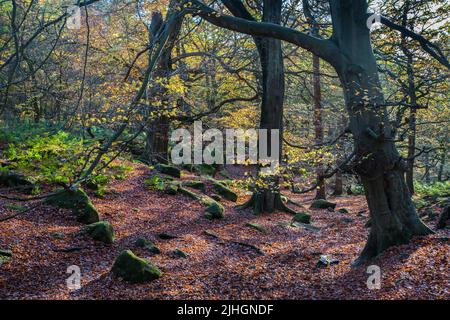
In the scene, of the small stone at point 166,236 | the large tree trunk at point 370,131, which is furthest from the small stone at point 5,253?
the large tree trunk at point 370,131

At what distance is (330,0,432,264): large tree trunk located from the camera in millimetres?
5855

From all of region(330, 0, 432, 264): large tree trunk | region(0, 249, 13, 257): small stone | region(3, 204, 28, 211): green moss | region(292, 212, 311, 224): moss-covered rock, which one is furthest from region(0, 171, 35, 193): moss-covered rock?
region(330, 0, 432, 264): large tree trunk

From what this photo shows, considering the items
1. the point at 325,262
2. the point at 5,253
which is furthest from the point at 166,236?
the point at 325,262

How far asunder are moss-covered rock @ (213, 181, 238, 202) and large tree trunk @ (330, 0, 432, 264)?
27.5ft

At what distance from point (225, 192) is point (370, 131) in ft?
30.4

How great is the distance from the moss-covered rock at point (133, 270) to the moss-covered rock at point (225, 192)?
822 centimetres

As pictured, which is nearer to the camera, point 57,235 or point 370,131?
point 370,131

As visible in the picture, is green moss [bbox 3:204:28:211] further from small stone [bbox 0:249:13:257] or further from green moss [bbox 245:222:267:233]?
green moss [bbox 245:222:267:233]

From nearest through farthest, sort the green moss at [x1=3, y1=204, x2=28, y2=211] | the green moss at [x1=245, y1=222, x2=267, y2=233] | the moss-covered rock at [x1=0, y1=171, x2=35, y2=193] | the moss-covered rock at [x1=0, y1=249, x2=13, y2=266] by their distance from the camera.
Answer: the moss-covered rock at [x1=0, y1=249, x2=13, y2=266] < the green moss at [x1=3, y1=204, x2=28, y2=211] < the moss-covered rock at [x1=0, y1=171, x2=35, y2=193] < the green moss at [x1=245, y1=222, x2=267, y2=233]

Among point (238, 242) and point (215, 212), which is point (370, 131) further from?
point (215, 212)

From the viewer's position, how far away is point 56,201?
30.6 ft

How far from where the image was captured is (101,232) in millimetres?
7980

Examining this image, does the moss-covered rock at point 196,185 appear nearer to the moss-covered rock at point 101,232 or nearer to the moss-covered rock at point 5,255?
the moss-covered rock at point 101,232

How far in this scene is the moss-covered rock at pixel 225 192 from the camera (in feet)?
47.4
